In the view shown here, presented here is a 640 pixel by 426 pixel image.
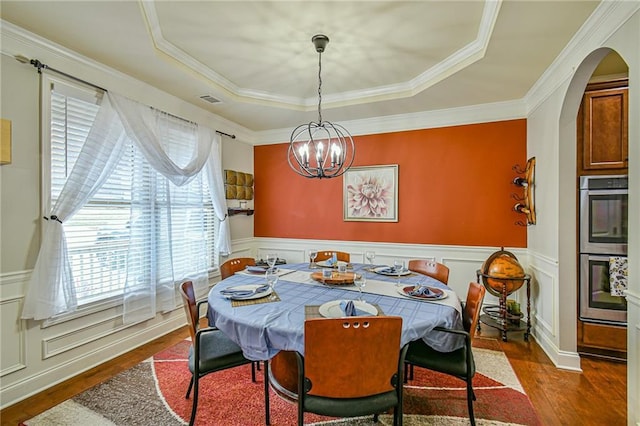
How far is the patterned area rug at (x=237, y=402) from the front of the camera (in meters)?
1.98

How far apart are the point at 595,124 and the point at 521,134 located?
88 cm

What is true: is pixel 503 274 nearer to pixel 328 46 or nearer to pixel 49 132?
pixel 328 46

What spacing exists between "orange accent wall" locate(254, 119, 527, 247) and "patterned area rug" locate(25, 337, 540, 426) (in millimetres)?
1717

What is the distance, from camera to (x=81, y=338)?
2.63 metres

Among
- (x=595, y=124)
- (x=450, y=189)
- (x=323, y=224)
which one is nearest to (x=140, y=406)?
(x=323, y=224)

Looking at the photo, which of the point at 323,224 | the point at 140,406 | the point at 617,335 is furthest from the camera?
the point at 323,224

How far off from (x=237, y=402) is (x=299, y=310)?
0.95m

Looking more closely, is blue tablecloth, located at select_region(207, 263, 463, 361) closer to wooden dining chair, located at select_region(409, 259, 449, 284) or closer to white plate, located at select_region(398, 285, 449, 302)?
white plate, located at select_region(398, 285, 449, 302)

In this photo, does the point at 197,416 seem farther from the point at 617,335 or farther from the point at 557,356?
the point at 617,335

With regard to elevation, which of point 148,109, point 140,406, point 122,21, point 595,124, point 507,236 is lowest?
point 140,406

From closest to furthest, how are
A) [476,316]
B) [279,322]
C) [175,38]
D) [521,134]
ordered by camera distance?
[279,322]
[476,316]
[175,38]
[521,134]

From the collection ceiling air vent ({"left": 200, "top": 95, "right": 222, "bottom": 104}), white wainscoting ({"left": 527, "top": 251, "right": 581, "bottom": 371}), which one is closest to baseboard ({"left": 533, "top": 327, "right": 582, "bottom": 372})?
white wainscoting ({"left": 527, "top": 251, "right": 581, "bottom": 371})

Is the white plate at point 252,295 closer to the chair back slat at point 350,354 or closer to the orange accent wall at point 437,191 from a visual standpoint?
the chair back slat at point 350,354

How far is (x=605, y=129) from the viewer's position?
2729 millimetres
